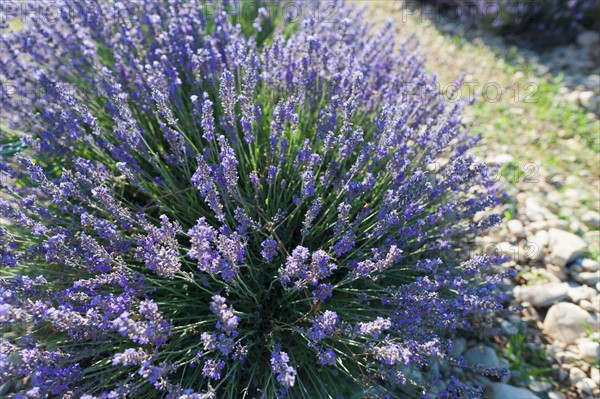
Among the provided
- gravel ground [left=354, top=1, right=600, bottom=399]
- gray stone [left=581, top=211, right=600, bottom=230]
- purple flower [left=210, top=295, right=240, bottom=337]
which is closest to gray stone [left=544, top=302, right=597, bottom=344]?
gravel ground [left=354, top=1, right=600, bottom=399]

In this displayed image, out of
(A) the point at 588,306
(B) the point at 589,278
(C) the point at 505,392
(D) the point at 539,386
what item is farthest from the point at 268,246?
(B) the point at 589,278

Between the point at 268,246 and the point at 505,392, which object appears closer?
the point at 268,246

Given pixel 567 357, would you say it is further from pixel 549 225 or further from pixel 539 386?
pixel 549 225

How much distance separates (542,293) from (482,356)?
1.98ft

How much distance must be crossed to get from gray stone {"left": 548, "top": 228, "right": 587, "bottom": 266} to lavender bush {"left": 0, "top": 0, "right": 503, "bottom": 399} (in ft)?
2.24

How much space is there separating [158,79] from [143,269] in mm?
855

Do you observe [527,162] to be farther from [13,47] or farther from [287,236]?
[13,47]

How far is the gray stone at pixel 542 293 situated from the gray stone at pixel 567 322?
0.17ft

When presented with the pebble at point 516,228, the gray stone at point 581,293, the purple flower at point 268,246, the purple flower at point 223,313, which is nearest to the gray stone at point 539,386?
the gray stone at point 581,293

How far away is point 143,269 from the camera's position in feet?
7.19

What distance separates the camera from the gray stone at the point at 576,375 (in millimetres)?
2549

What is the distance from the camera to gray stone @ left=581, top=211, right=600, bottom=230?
328 cm

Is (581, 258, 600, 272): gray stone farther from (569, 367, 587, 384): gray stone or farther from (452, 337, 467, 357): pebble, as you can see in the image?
(452, 337, 467, 357): pebble

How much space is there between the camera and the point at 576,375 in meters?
2.56
